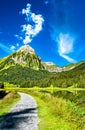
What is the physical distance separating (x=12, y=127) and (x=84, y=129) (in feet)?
18.7

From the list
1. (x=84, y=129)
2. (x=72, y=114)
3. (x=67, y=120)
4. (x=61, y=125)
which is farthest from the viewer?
(x=72, y=114)

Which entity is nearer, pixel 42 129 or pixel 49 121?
pixel 42 129

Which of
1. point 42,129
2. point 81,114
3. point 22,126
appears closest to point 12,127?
point 22,126

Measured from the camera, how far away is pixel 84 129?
61.9 feet

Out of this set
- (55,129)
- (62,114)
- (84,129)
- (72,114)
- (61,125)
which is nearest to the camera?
(84,129)

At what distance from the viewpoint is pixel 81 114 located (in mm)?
24078

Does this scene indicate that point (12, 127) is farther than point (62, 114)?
No

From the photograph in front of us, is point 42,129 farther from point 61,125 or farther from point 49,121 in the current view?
point 49,121

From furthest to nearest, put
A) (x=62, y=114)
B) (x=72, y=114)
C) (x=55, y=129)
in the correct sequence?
(x=62, y=114), (x=72, y=114), (x=55, y=129)

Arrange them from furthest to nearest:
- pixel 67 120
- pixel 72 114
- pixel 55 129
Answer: pixel 72 114 → pixel 67 120 → pixel 55 129

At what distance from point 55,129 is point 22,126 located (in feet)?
8.99

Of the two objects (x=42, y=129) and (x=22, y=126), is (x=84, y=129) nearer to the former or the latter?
(x=42, y=129)

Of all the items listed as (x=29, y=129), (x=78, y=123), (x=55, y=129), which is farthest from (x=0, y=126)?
(x=78, y=123)

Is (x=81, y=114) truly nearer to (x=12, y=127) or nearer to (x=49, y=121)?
(x=49, y=121)
